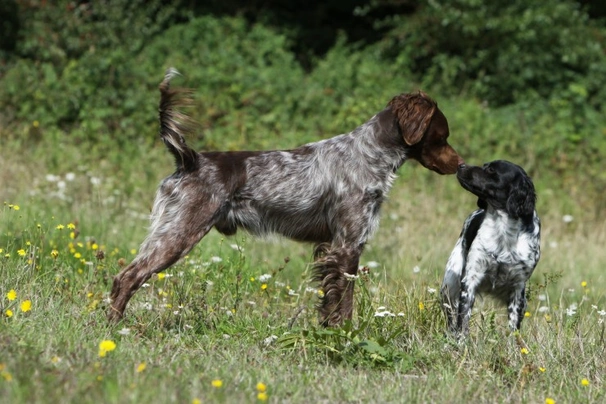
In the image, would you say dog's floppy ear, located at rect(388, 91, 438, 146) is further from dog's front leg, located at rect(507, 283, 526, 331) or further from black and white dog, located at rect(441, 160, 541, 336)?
dog's front leg, located at rect(507, 283, 526, 331)

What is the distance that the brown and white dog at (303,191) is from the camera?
5.81m

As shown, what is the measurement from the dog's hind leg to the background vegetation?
6.7 inches

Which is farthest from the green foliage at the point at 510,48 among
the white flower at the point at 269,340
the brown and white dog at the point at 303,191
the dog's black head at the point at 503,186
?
the white flower at the point at 269,340

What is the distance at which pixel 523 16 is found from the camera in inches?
607

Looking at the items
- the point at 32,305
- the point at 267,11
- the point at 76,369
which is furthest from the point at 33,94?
the point at 76,369

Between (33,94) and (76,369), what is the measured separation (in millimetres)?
9568

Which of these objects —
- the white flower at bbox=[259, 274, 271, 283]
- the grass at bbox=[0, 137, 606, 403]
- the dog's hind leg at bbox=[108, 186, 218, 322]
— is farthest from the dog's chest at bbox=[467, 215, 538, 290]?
the dog's hind leg at bbox=[108, 186, 218, 322]

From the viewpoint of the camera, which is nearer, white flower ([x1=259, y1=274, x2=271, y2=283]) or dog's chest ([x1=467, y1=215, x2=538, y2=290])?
dog's chest ([x1=467, y1=215, x2=538, y2=290])

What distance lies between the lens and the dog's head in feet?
20.5

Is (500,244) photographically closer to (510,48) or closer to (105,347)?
(105,347)

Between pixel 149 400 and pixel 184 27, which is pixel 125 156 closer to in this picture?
pixel 184 27

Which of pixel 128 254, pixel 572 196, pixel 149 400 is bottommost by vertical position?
pixel 572 196

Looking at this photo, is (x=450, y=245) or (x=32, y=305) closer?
(x=32, y=305)

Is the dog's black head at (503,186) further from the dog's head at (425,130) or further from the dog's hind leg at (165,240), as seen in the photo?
the dog's hind leg at (165,240)
